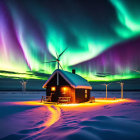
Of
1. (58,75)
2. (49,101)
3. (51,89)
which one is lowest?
(49,101)

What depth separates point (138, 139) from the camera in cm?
663

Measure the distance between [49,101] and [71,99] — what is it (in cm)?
427

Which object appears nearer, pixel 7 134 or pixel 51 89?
pixel 7 134

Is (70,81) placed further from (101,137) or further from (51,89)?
(101,137)

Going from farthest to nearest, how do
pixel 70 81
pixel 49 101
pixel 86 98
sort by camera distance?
pixel 86 98
pixel 49 101
pixel 70 81

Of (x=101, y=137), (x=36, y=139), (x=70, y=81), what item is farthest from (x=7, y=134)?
(x=70, y=81)

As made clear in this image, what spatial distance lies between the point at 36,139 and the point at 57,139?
94 cm

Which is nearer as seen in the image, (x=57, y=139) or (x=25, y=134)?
(x=57, y=139)

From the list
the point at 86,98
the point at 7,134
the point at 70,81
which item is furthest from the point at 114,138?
the point at 86,98

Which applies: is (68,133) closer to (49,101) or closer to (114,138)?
(114,138)

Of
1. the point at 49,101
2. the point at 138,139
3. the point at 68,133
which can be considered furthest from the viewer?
the point at 49,101

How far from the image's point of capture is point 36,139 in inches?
273

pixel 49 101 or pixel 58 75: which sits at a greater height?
pixel 58 75

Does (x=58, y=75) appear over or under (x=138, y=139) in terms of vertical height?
over
